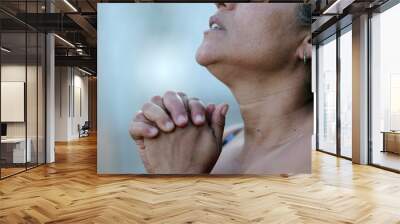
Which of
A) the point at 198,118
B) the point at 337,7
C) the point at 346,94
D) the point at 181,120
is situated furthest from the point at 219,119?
the point at 346,94

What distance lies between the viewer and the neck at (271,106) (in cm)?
588

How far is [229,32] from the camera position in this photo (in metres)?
5.89

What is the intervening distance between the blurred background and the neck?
0.69 metres

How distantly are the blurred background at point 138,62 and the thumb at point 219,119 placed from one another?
0.32 m

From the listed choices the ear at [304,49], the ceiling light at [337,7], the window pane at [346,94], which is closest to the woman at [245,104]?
the ear at [304,49]

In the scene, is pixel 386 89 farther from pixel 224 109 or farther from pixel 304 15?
pixel 224 109

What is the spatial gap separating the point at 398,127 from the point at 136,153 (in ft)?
14.9

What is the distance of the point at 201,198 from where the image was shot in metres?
4.61

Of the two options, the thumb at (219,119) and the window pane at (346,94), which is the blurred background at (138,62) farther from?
the window pane at (346,94)

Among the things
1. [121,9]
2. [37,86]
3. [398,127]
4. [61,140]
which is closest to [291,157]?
[398,127]

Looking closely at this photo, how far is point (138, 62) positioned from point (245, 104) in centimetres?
182

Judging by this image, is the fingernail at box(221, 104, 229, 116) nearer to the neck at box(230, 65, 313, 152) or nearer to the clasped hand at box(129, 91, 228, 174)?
the clasped hand at box(129, 91, 228, 174)

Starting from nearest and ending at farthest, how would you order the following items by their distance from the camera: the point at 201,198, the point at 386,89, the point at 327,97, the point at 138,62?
the point at 201,198
the point at 138,62
the point at 386,89
the point at 327,97

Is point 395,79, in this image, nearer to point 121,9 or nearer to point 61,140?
point 121,9
